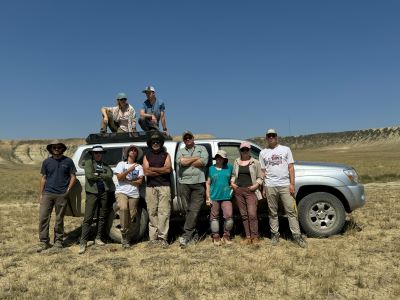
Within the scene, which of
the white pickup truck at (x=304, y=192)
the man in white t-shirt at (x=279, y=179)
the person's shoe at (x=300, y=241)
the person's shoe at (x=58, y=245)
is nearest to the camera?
the person's shoe at (x=300, y=241)

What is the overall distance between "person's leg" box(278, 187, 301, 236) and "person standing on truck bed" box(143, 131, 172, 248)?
1.90 m

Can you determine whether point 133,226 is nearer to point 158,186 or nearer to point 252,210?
point 158,186

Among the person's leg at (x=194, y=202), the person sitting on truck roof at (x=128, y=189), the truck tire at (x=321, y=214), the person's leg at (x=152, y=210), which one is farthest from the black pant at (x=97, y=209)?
the truck tire at (x=321, y=214)

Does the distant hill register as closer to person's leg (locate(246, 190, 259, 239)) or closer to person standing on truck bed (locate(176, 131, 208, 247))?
person's leg (locate(246, 190, 259, 239))

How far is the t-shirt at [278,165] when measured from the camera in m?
6.58

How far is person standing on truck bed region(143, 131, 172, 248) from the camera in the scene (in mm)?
6668

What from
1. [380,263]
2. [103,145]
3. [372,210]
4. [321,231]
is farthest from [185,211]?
[372,210]

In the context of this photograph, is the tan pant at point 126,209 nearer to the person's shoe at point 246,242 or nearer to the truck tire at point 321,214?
the person's shoe at point 246,242

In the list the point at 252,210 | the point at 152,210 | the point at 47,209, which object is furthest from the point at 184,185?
the point at 47,209

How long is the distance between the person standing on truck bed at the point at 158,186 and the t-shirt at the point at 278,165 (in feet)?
5.46

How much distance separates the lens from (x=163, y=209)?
675 centimetres

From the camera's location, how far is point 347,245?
6.50m

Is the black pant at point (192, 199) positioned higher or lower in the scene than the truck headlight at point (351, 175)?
lower

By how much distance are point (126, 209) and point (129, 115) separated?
1972 mm
